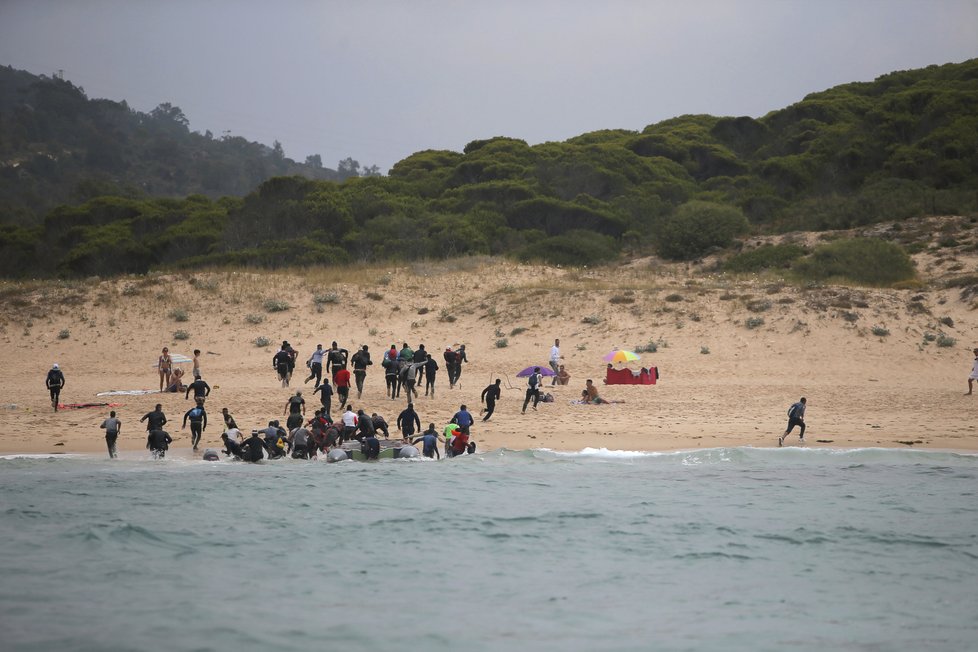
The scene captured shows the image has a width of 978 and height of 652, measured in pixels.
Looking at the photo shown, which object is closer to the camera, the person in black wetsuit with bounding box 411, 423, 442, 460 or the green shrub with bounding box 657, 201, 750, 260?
the person in black wetsuit with bounding box 411, 423, 442, 460

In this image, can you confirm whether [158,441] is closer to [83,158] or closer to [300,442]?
[300,442]

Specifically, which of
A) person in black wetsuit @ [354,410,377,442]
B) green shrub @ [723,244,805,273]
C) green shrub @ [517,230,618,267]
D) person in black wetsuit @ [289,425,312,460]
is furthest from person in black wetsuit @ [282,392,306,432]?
green shrub @ [517,230,618,267]

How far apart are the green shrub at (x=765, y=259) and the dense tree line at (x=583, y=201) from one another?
3112 mm

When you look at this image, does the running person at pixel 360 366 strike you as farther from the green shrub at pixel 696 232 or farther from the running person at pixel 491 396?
the green shrub at pixel 696 232

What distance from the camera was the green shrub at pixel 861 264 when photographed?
4119 cm

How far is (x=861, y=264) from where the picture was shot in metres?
41.9

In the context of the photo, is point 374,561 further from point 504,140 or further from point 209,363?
point 504,140

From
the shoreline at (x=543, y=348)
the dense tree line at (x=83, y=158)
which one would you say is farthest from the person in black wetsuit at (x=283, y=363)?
the dense tree line at (x=83, y=158)

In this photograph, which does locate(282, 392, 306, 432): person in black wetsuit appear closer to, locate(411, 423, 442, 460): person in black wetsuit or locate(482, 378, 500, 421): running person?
locate(411, 423, 442, 460): person in black wetsuit

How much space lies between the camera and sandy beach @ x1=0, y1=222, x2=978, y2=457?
23156 mm

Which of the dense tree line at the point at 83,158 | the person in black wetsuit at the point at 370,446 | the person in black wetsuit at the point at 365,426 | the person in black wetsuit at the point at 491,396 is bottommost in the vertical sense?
the person in black wetsuit at the point at 370,446

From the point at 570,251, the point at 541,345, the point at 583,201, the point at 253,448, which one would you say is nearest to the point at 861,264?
the point at 570,251

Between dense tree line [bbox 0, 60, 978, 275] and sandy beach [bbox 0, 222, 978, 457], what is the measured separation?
7.37m

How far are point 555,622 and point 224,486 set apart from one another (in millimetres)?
8963
